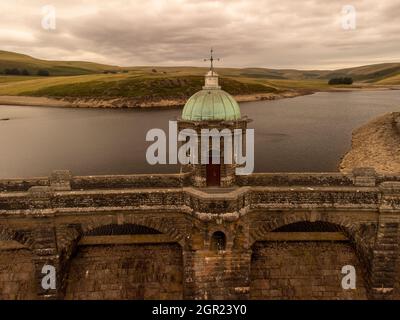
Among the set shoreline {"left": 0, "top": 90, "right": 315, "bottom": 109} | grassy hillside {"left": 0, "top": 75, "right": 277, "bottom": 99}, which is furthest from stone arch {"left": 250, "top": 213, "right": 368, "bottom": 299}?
grassy hillside {"left": 0, "top": 75, "right": 277, "bottom": 99}

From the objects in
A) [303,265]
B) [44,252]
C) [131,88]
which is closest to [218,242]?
[303,265]

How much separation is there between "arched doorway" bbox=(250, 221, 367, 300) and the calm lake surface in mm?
28110

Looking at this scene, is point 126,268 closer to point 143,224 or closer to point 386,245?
point 143,224

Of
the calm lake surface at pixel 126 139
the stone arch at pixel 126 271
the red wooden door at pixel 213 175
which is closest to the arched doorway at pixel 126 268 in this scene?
the stone arch at pixel 126 271

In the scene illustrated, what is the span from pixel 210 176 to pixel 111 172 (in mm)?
31920

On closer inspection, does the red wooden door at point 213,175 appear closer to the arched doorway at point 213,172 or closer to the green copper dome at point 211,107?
the arched doorway at point 213,172

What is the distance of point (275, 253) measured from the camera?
20453 mm

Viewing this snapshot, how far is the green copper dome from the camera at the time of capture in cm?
1864

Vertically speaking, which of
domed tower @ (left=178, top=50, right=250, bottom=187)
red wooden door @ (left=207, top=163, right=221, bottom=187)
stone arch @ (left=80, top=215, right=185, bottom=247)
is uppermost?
domed tower @ (left=178, top=50, right=250, bottom=187)

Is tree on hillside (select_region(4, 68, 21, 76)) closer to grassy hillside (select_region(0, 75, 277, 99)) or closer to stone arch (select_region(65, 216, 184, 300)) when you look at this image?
grassy hillside (select_region(0, 75, 277, 99))

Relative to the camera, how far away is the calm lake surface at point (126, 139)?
51.6 metres

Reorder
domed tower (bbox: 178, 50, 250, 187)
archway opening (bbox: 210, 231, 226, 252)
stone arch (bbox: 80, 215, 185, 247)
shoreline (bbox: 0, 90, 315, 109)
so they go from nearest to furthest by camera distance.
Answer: archway opening (bbox: 210, 231, 226, 252)
stone arch (bbox: 80, 215, 185, 247)
domed tower (bbox: 178, 50, 250, 187)
shoreline (bbox: 0, 90, 315, 109)

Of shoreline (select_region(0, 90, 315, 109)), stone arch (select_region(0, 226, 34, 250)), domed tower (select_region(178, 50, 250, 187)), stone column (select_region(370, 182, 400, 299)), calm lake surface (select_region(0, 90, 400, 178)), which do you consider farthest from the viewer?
shoreline (select_region(0, 90, 315, 109))
